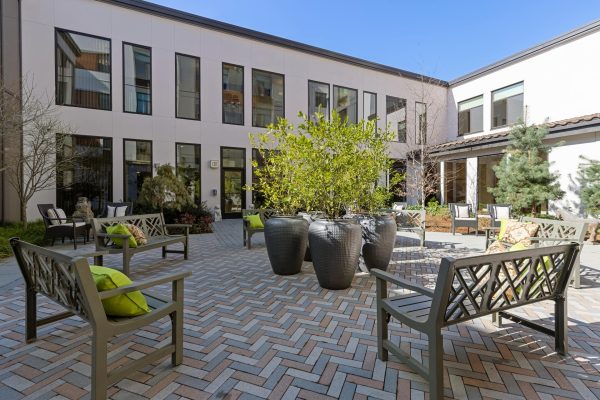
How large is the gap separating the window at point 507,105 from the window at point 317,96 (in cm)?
774

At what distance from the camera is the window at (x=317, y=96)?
48.8 ft

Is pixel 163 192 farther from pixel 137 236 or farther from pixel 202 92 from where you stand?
pixel 202 92

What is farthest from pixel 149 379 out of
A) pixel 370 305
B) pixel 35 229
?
pixel 35 229

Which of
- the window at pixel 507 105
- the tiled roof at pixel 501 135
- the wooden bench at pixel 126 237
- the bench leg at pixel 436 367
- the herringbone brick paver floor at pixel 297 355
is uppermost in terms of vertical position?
the window at pixel 507 105

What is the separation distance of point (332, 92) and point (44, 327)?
14.6 m

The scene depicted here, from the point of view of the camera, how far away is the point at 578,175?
9406mm

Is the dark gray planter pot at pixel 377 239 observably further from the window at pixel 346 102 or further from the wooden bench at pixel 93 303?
the window at pixel 346 102

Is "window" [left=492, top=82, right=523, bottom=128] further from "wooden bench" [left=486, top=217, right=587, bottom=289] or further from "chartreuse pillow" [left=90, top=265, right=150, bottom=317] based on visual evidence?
"chartreuse pillow" [left=90, top=265, right=150, bottom=317]

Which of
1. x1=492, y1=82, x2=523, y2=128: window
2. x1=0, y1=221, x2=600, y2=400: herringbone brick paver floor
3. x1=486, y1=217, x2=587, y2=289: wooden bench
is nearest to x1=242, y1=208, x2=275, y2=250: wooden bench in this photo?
x1=0, y1=221, x2=600, y2=400: herringbone brick paver floor

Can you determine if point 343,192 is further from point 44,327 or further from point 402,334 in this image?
point 44,327

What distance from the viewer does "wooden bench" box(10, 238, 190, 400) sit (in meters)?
1.75

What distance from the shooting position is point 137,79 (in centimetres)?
1148

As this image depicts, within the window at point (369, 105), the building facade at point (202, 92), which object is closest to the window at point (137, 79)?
the building facade at point (202, 92)

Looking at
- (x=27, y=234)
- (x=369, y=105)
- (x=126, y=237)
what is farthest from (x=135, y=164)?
(x=369, y=105)
